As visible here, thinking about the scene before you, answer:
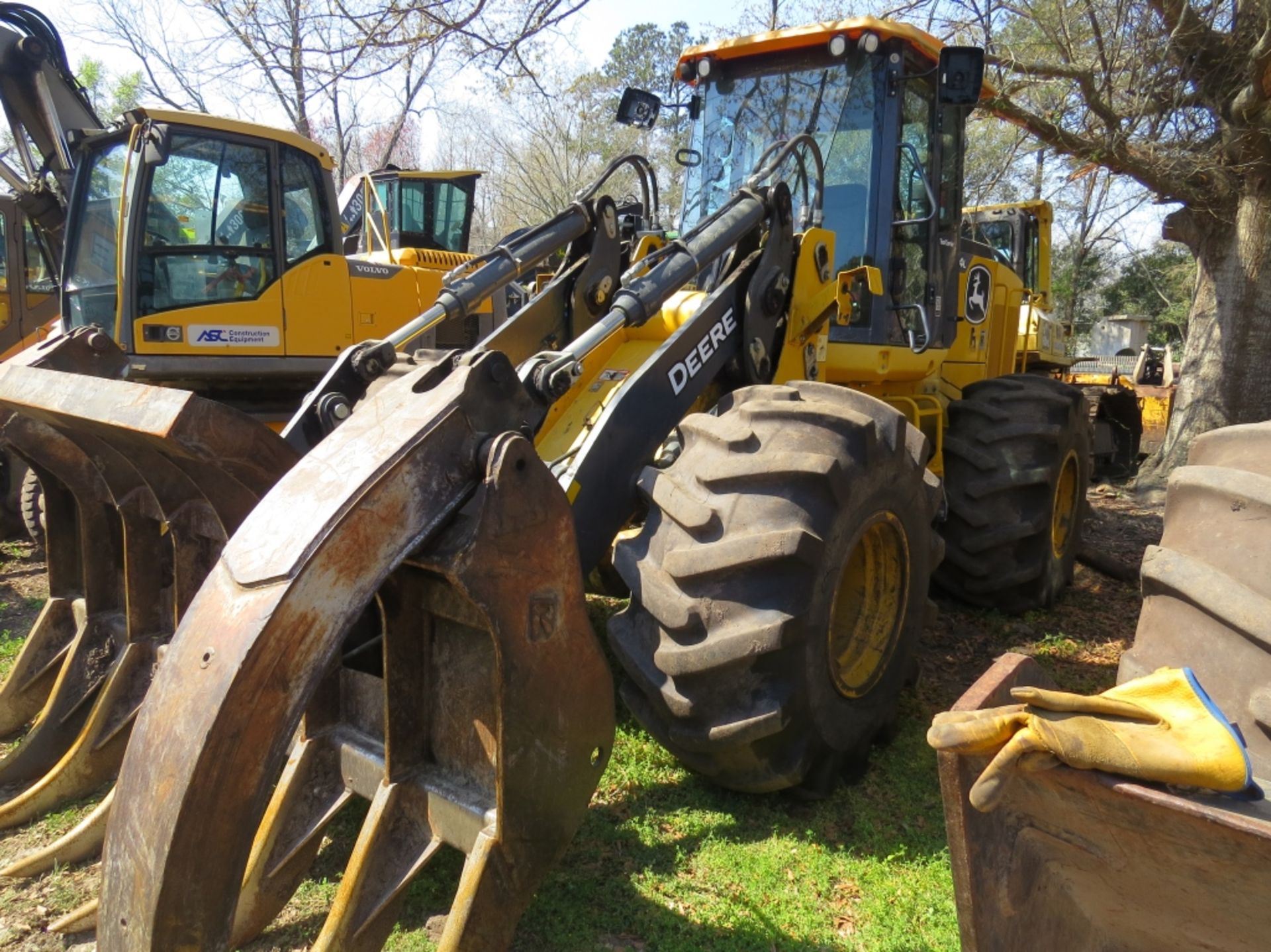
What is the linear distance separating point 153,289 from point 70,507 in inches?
154

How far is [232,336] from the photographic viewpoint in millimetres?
7414

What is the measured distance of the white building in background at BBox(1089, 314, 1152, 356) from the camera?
1109 inches

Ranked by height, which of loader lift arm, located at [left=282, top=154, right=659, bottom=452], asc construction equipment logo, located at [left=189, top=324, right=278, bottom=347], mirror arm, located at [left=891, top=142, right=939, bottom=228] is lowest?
asc construction equipment logo, located at [left=189, top=324, right=278, bottom=347]

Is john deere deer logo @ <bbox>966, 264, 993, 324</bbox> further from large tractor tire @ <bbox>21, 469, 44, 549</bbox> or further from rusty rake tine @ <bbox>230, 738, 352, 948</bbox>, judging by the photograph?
large tractor tire @ <bbox>21, 469, 44, 549</bbox>

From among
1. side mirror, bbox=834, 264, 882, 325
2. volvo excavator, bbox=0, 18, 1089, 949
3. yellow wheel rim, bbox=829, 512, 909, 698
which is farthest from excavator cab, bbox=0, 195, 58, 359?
yellow wheel rim, bbox=829, 512, 909, 698

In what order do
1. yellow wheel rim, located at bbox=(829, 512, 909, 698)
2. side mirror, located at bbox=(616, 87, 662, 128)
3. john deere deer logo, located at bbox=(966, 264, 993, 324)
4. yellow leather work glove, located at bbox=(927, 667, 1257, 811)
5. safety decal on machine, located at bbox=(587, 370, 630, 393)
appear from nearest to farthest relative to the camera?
yellow leather work glove, located at bbox=(927, 667, 1257, 811) → yellow wheel rim, located at bbox=(829, 512, 909, 698) → safety decal on machine, located at bbox=(587, 370, 630, 393) → side mirror, located at bbox=(616, 87, 662, 128) → john deere deer logo, located at bbox=(966, 264, 993, 324)

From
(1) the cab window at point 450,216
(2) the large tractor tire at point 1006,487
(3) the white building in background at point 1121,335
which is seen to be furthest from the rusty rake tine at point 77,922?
(3) the white building in background at point 1121,335

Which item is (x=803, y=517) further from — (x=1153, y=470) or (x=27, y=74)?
(x=27, y=74)

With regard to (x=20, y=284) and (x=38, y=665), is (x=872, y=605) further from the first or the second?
(x=20, y=284)

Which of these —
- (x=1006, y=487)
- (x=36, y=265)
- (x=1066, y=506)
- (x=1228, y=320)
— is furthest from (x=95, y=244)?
(x=1228, y=320)

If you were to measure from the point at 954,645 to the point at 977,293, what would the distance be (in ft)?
7.07

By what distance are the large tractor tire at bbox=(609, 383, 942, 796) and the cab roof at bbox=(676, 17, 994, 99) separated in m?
2.12

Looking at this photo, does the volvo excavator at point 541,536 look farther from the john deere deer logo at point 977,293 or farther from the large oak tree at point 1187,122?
the large oak tree at point 1187,122

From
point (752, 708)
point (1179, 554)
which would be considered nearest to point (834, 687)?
point (752, 708)
